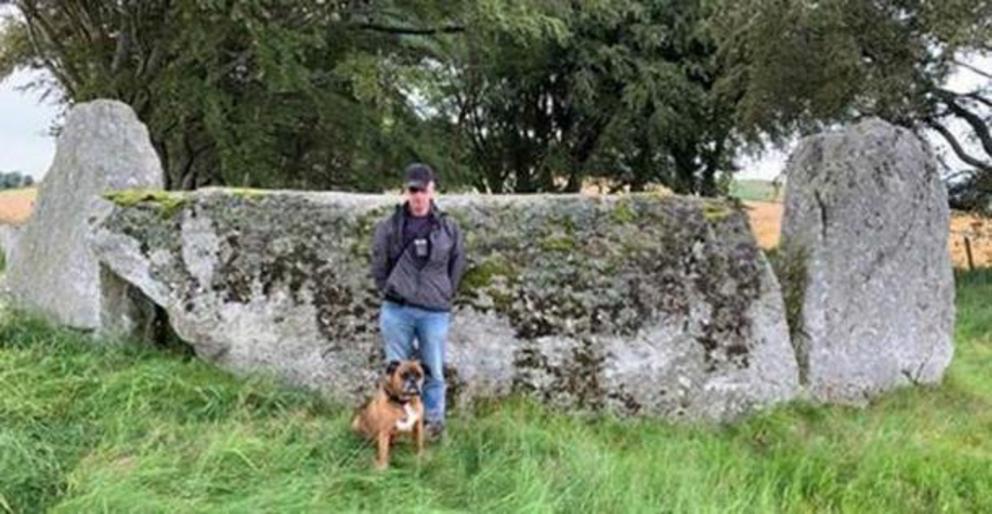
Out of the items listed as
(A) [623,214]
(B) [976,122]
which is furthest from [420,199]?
(B) [976,122]

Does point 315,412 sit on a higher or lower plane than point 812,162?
lower

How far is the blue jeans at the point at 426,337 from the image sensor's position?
686cm

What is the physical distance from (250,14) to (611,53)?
33.3ft

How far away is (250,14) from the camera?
16.7 m

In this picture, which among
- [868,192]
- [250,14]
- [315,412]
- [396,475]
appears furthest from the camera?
[250,14]

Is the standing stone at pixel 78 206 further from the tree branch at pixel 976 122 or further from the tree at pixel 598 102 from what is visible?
the tree branch at pixel 976 122

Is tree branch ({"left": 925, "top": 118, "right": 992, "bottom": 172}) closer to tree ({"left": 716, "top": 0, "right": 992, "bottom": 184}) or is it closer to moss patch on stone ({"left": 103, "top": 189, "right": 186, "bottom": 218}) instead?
tree ({"left": 716, "top": 0, "right": 992, "bottom": 184})

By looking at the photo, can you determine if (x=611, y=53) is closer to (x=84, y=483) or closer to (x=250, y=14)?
(x=250, y=14)

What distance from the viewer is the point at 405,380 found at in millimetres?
6191

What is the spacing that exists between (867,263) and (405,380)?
446 cm

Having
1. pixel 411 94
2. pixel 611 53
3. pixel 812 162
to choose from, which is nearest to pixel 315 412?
pixel 812 162

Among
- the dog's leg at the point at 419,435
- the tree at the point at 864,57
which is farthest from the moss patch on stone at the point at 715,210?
the tree at the point at 864,57

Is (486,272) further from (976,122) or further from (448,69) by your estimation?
(448,69)

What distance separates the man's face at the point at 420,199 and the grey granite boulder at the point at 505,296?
4.20 ft
